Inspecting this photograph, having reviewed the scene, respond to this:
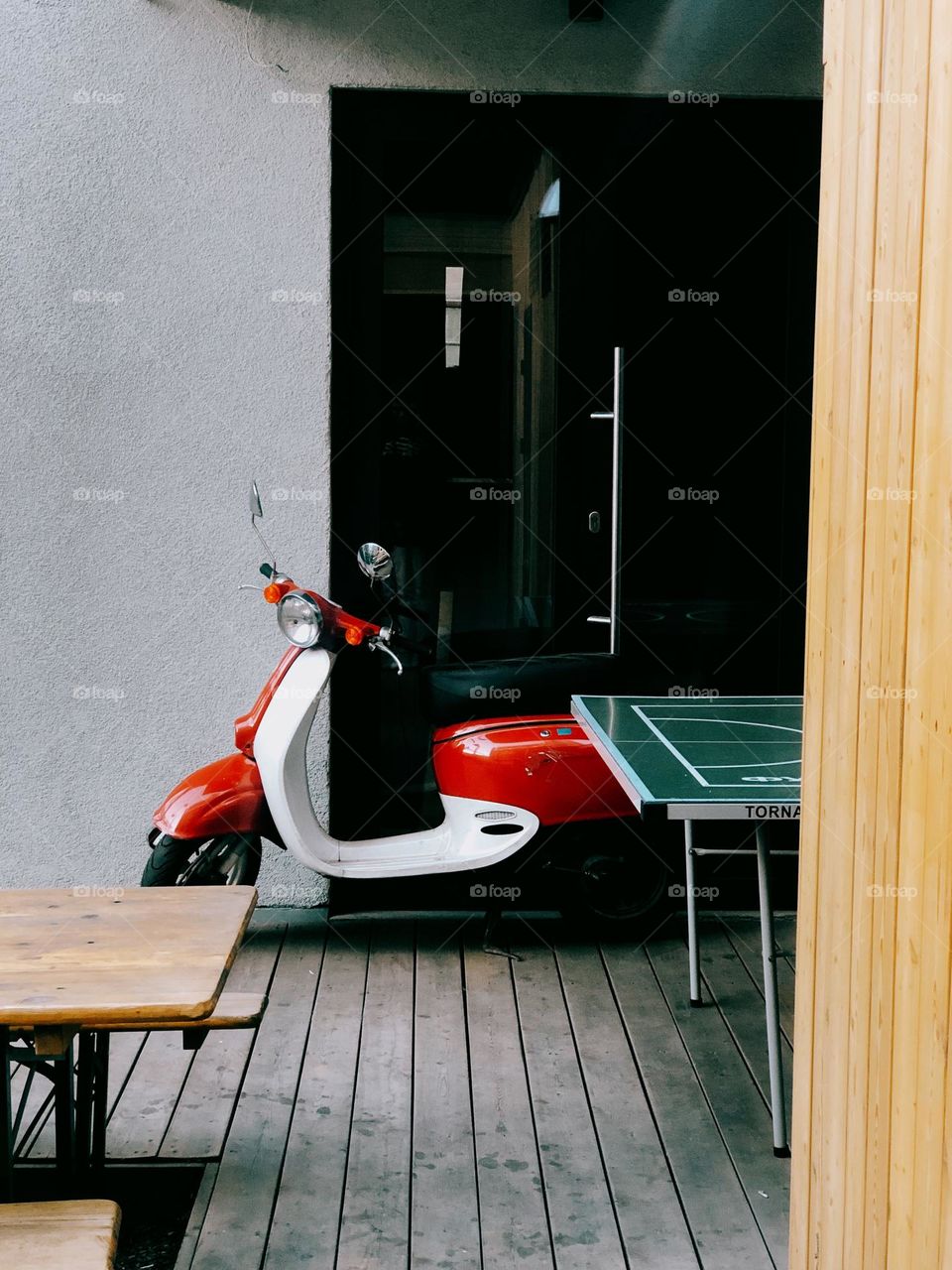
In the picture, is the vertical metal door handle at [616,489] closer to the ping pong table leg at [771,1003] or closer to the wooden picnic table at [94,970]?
the ping pong table leg at [771,1003]

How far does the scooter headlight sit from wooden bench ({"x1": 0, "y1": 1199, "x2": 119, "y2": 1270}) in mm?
2131

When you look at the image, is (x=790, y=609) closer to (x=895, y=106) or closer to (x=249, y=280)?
(x=249, y=280)

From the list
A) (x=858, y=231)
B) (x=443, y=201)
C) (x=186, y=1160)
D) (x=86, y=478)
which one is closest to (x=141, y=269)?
(x=86, y=478)

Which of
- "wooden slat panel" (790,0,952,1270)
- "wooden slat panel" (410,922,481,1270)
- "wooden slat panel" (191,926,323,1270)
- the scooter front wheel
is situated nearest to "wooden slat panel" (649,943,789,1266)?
"wooden slat panel" (410,922,481,1270)

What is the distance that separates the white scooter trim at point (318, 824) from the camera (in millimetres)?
3877

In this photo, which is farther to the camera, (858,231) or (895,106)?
(858,231)

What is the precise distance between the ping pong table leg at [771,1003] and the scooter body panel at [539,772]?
112 cm

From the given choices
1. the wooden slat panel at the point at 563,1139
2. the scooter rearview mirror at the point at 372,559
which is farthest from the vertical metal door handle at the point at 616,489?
the wooden slat panel at the point at 563,1139

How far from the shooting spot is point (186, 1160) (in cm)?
281

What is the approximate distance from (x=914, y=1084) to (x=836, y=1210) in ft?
1.31

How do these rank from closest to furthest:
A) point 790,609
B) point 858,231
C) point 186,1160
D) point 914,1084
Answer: point 914,1084
point 858,231
point 186,1160
point 790,609

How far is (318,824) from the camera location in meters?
4.02

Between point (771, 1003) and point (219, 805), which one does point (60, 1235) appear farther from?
point (219, 805)

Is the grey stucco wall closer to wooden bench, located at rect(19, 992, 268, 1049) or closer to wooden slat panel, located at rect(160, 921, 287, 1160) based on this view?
wooden slat panel, located at rect(160, 921, 287, 1160)
